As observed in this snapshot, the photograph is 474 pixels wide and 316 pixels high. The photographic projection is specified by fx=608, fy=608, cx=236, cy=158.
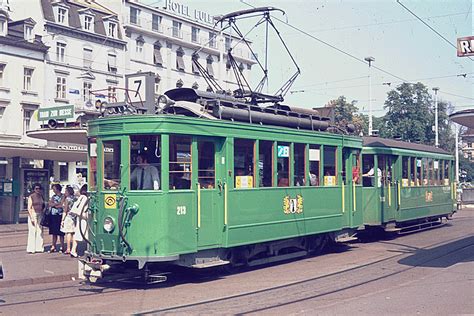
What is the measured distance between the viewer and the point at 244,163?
1137 centimetres

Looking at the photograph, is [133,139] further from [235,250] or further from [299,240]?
[299,240]

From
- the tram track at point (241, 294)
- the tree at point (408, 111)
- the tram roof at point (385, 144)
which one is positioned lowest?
the tram track at point (241, 294)

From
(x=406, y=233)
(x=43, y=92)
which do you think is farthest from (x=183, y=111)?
(x=43, y=92)

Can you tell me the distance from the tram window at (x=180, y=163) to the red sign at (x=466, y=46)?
18.6ft

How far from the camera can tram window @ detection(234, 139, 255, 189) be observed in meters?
11.2

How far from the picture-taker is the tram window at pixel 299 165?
12.7 m

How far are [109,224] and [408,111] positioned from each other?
40983mm

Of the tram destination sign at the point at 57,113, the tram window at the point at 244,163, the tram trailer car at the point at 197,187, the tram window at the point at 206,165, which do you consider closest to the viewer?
the tram trailer car at the point at 197,187

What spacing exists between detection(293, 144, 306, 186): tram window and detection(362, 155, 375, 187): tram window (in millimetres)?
4926

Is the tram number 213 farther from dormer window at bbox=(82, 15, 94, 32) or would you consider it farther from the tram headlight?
dormer window at bbox=(82, 15, 94, 32)

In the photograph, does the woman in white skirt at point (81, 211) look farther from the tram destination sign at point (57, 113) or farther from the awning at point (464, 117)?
the awning at point (464, 117)

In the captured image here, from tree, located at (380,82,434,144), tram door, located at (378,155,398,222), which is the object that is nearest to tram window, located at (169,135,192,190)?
tram door, located at (378,155,398,222)

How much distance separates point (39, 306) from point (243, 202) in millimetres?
4107

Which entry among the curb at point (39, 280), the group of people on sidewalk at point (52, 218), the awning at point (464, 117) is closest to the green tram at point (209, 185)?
the curb at point (39, 280)
